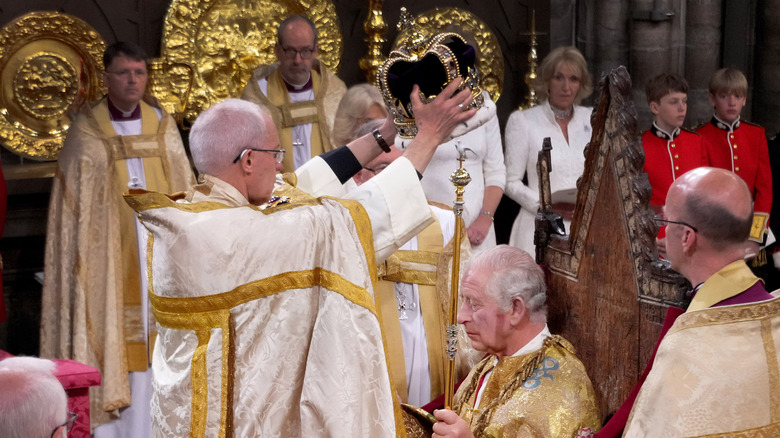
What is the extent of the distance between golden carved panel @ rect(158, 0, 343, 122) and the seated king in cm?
325

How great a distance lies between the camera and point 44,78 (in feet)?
20.3

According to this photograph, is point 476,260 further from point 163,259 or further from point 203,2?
point 203,2

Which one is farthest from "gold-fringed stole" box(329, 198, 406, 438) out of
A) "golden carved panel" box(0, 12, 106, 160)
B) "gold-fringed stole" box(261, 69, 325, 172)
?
"golden carved panel" box(0, 12, 106, 160)

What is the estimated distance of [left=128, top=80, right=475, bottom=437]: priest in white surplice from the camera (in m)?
2.88

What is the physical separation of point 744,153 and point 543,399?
134 inches

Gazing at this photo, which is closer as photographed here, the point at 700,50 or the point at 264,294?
the point at 264,294

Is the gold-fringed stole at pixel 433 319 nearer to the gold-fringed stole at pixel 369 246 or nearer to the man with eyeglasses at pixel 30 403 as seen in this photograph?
the gold-fringed stole at pixel 369 246

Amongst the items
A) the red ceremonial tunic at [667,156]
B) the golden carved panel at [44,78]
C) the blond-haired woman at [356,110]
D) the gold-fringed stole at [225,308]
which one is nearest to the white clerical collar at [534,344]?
the gold-fringed stole at [225,308]

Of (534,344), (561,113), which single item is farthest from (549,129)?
(534,344)

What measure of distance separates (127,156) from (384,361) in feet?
9.40

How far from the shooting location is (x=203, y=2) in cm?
647

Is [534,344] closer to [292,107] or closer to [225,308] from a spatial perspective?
[225,308]

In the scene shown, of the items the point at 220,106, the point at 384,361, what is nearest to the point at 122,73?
the point at 220,106

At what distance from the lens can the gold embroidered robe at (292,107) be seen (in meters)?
5.87
